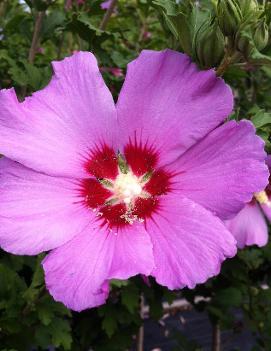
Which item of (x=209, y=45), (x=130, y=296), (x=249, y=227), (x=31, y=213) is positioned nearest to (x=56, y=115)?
(x=31, y=213)

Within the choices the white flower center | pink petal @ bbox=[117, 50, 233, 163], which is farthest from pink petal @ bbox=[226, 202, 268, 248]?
pink petal @ bbox=[117, 50, 233, 163]

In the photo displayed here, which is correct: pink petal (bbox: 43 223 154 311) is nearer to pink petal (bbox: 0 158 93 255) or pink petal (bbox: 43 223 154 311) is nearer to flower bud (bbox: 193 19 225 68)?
pink petal (bbox: 0 158 93 255)

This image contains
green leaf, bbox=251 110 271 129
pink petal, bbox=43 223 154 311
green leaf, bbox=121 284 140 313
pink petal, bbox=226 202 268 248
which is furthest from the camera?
green leaf, bbox=121 284 140 313

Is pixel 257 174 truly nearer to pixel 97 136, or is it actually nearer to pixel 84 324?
pixel 97 136

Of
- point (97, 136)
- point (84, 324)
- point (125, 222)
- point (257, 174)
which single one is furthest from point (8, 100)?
point (84, 324)

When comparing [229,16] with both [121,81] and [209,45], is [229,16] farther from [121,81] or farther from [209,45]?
[121,81]

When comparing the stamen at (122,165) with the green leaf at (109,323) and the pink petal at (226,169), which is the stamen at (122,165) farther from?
the green leaf at (109,323)
